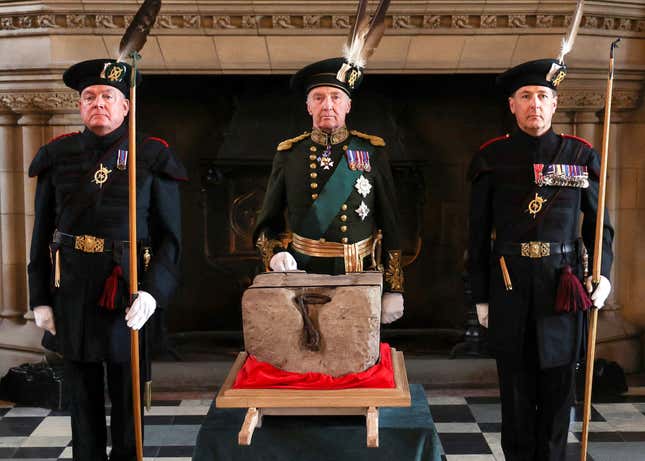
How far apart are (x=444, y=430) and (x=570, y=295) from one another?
4.60 feet

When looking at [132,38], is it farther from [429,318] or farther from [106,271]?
[429,318]

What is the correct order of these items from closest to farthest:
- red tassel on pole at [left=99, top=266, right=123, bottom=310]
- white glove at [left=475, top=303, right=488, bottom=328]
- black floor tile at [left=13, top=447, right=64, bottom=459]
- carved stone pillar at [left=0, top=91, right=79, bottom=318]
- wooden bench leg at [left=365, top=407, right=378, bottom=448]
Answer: wooden bench leg at [left=365, top=407, right=378, bottom=448] < red tassel on pole at [left=99, top=266, right=123, bottom=310] < white glove at [left=475, top=303, right=488, bottom=328] < black floor tile at [left=13, top=447, right=64, bottom=459] < carved stone pillar at [left=0, top=91, right=79, bottom=318]

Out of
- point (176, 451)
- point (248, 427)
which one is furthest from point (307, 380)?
point (176, 451)

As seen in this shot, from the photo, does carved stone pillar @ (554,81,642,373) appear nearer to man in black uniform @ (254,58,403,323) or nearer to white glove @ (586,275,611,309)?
white glove @ (586,275,611,309)

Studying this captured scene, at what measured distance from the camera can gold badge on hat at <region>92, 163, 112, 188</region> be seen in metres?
2.91

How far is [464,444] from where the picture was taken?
390cm

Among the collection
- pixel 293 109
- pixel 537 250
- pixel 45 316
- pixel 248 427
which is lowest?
pixel 248 427

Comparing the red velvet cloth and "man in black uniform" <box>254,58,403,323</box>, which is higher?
"man in black uniform" <box>254,58,403,323</box>

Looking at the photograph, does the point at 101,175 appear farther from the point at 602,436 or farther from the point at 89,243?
the point at 602,436

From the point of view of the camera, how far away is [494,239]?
3.12 metres

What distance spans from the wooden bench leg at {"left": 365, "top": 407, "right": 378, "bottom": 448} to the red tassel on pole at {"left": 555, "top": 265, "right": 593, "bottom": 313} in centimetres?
91

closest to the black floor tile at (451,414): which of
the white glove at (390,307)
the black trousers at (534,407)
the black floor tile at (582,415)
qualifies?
the black floor tile at (582,415)

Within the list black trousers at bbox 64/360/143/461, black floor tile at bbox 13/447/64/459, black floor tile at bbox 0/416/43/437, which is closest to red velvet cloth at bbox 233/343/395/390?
black trousers at bbox 64/360/143/461

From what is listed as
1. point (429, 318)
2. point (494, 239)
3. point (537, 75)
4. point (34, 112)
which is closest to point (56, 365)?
point (34, 112)
